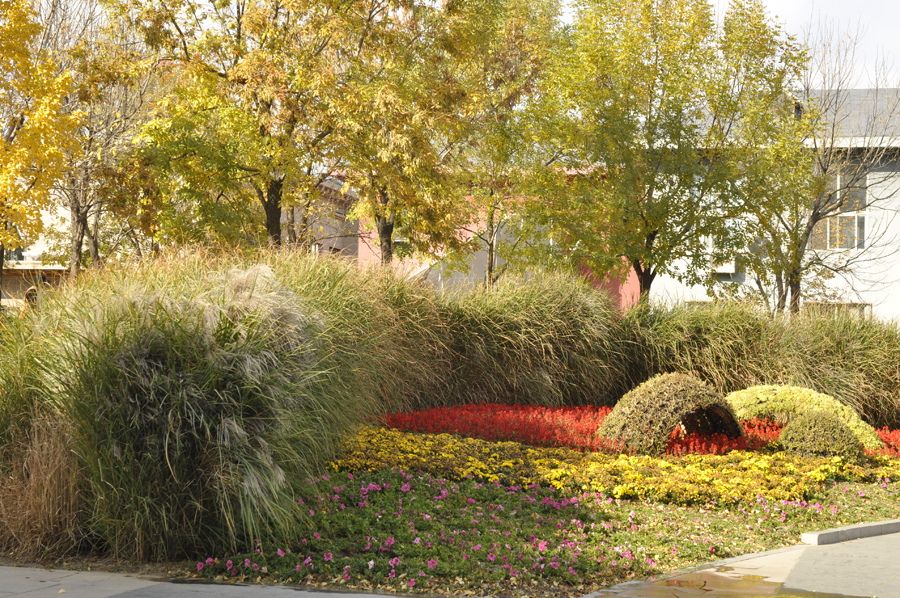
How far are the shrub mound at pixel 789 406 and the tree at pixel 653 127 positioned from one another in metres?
6.39

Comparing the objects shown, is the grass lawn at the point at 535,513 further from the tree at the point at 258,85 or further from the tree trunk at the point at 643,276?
the tree trunk at the point at 643,276

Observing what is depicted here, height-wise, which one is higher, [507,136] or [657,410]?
[507,136]

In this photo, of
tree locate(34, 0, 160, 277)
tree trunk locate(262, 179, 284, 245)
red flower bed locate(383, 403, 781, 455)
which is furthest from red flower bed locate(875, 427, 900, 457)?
tree locate(34, 0, 160, 277)

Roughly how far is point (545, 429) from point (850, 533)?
176 inches

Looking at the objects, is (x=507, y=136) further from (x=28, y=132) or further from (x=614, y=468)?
(x=614, y=468)

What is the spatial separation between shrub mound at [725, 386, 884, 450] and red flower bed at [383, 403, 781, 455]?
0.27 m

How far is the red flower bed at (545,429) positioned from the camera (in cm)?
1012

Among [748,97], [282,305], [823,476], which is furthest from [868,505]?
[748,97]

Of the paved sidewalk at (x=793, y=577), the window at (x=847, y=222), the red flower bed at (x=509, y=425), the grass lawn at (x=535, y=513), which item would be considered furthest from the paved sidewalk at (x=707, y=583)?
the window at (x=847, y=222)

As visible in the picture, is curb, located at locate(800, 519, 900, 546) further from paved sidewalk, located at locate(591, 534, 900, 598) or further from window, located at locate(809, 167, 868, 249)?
window, located at locate(809, 167, 868, 249)

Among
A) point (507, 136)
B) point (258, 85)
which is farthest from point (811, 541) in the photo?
point (507, 136)

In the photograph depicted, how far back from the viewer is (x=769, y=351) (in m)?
14.1

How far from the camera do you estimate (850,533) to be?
268 inches

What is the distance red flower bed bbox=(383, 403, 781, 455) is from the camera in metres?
10.1
